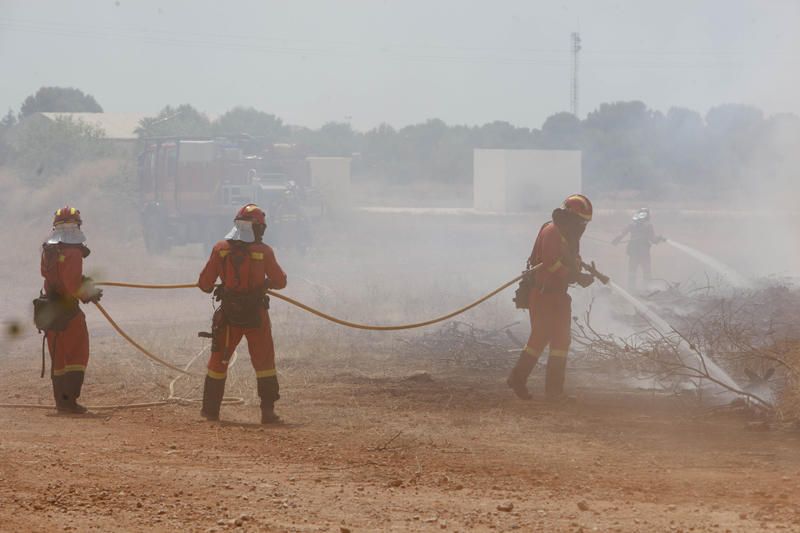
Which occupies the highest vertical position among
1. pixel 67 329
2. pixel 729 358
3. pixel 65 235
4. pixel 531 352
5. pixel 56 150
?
pixel 56 150

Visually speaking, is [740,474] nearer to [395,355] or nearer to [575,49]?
[395,355]

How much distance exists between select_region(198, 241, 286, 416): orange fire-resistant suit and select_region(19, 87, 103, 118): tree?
3157 inches

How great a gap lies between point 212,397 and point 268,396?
47 centimetres

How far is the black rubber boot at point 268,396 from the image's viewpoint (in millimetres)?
9281

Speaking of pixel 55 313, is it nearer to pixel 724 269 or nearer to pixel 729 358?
pixel 729 358

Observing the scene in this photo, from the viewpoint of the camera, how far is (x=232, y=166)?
28.2 metres

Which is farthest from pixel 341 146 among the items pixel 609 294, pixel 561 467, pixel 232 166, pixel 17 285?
pixel 561 467

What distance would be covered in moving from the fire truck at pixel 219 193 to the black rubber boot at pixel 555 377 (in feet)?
58.1

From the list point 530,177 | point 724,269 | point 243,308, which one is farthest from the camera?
point 530,177

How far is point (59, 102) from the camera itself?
9212 centimetres

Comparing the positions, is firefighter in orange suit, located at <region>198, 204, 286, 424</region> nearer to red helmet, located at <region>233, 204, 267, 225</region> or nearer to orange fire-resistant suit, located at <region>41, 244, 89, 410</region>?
red helmet, located at <region>233, 204, 267, 225</region>

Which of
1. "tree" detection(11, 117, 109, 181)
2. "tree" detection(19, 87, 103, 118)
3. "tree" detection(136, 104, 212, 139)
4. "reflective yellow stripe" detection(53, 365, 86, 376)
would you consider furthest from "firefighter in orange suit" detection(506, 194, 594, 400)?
"tree" detection(19, 87, 103, 118)

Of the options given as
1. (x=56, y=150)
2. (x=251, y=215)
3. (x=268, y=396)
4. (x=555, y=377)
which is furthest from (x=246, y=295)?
(x=56, y=150)

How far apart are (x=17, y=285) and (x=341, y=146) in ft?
159
